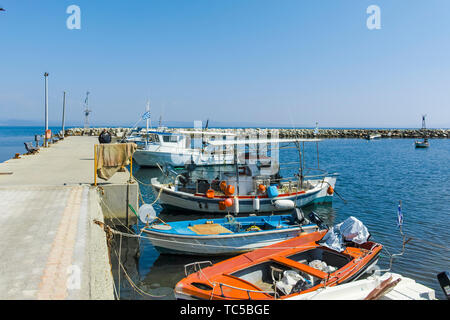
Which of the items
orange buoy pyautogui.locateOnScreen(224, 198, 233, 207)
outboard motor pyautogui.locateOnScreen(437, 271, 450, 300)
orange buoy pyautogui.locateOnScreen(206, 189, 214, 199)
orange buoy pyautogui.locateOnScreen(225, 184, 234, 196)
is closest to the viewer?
outboard motor pyautogui.locateOnScreen(437, 271, 450, 300)

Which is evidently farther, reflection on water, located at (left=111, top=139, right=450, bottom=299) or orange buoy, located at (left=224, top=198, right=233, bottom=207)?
orange buoy, located at (left=224, top=198, right=233, bottom=207)

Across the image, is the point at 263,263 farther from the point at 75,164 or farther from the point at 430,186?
the point at 430,186

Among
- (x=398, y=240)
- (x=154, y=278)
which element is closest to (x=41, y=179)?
(x=154, y=278)

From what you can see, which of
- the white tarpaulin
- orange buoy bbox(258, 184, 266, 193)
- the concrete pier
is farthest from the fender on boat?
the concrete pier

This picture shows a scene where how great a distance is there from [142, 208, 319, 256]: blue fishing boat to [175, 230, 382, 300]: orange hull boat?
5.23ft

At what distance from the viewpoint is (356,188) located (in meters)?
24.9

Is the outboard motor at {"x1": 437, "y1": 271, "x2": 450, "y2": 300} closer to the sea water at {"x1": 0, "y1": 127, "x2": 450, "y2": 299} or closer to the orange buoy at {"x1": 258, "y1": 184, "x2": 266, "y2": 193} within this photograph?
the sea water at {"x1": 0, "y1": 127, "x2": 450, "y2": 299}

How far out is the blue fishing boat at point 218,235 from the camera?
36.0ft

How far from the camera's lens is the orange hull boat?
7038 millimetres

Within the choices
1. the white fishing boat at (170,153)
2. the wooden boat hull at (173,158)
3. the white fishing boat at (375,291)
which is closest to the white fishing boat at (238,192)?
the white fishing boat at (375,291)

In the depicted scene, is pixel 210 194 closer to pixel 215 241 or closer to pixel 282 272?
pixel 215 241

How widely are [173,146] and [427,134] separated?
10572 cm

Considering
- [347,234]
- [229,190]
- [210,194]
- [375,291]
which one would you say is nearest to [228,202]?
[229,190]

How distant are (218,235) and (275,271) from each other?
10.3 ft
